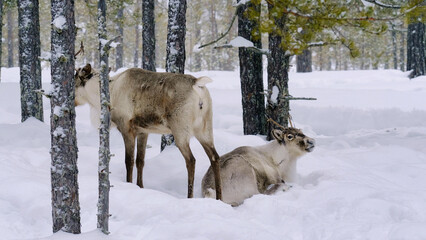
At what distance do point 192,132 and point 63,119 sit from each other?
96.7 inches

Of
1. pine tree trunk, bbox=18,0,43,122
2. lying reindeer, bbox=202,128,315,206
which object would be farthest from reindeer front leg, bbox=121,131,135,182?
pine tree trunk, bbox=18,0,43,122

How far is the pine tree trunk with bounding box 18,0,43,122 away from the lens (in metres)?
9.46

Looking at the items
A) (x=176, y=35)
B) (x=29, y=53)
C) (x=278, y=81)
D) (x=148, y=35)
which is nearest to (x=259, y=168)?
(x=278, y=81)

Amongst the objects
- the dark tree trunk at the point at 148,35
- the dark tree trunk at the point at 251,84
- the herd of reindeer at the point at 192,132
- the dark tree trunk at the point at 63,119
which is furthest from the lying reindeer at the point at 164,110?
the dark tree trunk at the point at 148,35

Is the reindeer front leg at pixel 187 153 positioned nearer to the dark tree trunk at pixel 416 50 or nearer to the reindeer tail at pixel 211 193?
the reindeer tail at pixel 211 193

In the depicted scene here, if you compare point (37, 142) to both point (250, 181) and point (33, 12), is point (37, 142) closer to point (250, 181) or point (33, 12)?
point (33, 12)

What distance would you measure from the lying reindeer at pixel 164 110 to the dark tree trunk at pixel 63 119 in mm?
1965

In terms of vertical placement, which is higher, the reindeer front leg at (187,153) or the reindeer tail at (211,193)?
the reindeer front leg at (187,153)

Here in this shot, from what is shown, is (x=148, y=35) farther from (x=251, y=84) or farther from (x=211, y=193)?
(x=211, y=193)

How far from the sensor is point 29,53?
31.4 feet

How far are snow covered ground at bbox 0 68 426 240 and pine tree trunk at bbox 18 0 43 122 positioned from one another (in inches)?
20.3

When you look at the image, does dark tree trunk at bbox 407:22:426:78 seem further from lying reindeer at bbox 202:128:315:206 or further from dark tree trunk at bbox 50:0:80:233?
dark tree trunk at bbox 50:0:80:233

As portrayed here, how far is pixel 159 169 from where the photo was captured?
7008 mm

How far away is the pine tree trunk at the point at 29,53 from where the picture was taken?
31.0 ft
